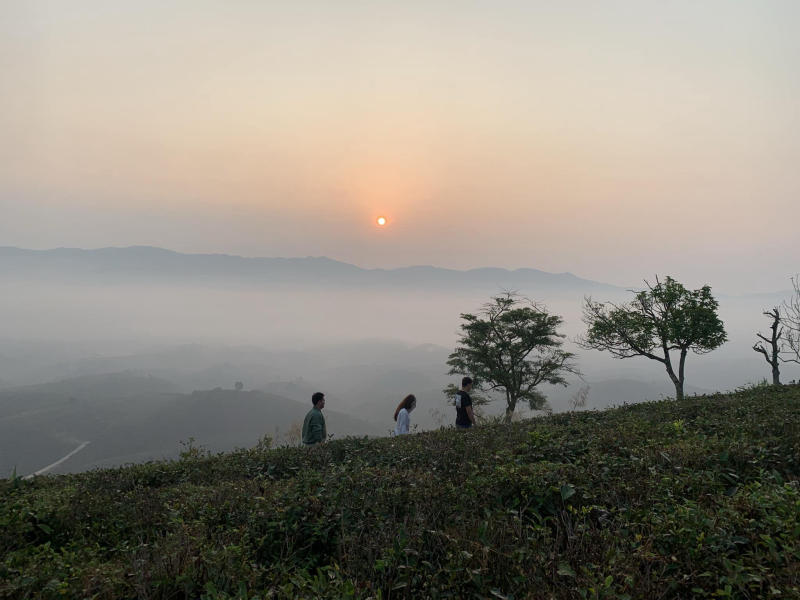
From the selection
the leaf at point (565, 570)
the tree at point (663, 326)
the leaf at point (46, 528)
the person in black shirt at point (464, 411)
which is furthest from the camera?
the tree at point (663, 326)

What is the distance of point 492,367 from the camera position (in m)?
39.1

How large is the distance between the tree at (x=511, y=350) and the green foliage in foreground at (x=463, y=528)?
2965 cm

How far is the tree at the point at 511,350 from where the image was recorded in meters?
39.1

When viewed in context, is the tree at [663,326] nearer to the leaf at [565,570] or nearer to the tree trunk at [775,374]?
the tree trunk at [775,374]

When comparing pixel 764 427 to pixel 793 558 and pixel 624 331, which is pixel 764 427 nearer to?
pixel 793 558

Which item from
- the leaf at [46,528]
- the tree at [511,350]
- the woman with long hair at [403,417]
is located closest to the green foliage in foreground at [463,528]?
the leaf at [46,528]

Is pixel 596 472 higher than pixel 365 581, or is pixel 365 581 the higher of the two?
pixel 596 472

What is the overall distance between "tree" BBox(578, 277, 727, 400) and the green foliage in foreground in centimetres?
2115

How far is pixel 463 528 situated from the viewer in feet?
17.1

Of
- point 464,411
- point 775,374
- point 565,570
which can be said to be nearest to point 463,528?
point 565,570

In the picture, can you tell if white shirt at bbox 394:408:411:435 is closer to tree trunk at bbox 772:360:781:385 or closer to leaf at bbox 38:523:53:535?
leaf at bbox 38:523:53:535

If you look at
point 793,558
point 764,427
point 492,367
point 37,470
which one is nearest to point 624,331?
point 492,367

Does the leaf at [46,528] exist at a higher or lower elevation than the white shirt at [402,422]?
lower

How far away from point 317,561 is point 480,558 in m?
2.28
